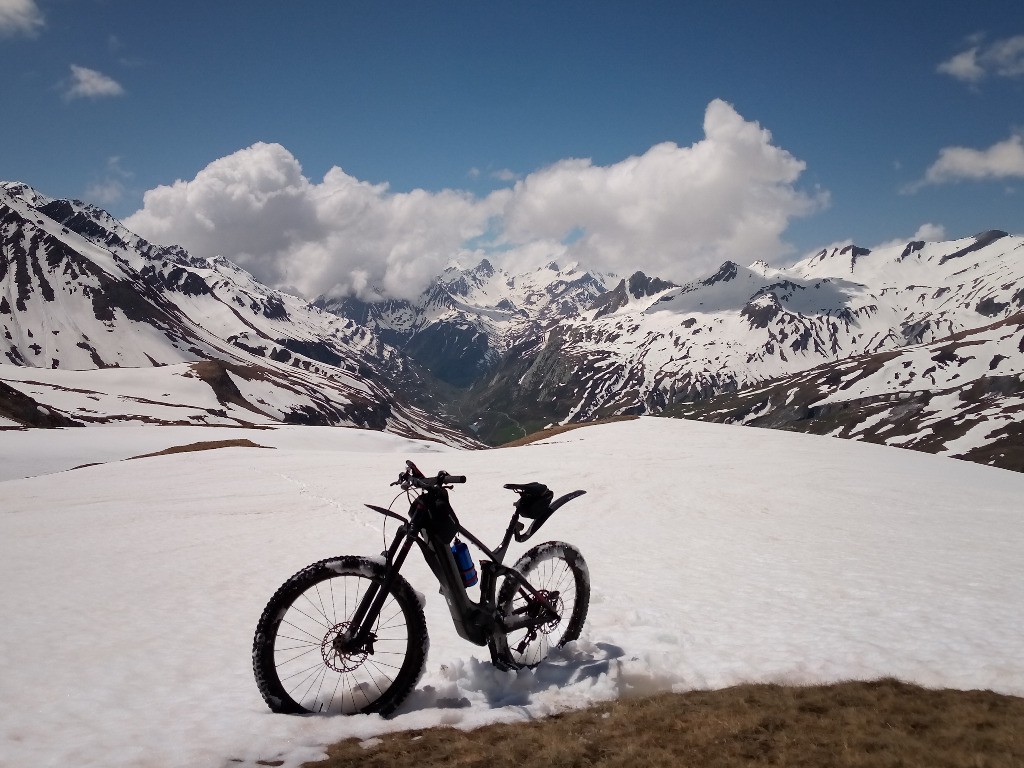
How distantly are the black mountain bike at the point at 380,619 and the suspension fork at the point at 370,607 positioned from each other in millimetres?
12

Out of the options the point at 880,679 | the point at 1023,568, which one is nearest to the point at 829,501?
the point at 1023,568

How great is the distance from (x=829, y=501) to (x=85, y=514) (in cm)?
2840

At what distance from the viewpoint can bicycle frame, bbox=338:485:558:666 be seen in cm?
696

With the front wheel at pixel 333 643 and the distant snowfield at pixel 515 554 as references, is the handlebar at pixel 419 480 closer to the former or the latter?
the front wheel at pixel 333 643

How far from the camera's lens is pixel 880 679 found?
24.9 feet

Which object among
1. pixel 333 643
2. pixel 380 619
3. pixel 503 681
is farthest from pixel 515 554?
pixel 333 643

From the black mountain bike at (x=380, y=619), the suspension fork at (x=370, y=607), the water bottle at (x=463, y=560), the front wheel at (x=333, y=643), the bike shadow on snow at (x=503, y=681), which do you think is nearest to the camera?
the front wheel at (x=333, y=643)

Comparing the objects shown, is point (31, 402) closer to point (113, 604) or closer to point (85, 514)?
point (85, 514)

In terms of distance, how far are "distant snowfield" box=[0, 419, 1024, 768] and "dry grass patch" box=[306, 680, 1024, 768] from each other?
494mm

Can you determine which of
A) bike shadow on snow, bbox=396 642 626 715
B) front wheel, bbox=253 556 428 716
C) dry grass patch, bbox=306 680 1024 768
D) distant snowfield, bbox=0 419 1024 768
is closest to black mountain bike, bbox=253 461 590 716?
front wheel, bbox=253 556 428 716

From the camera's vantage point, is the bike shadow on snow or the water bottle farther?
the water bottle

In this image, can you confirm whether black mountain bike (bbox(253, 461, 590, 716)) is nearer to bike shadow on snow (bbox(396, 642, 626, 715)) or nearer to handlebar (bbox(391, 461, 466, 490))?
handlebar (bbox(391, 461, 466, 490))

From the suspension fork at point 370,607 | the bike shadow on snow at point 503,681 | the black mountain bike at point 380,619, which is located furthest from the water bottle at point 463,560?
the bike shadow on snow at point 503,681

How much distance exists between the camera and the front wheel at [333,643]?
6656 mm
